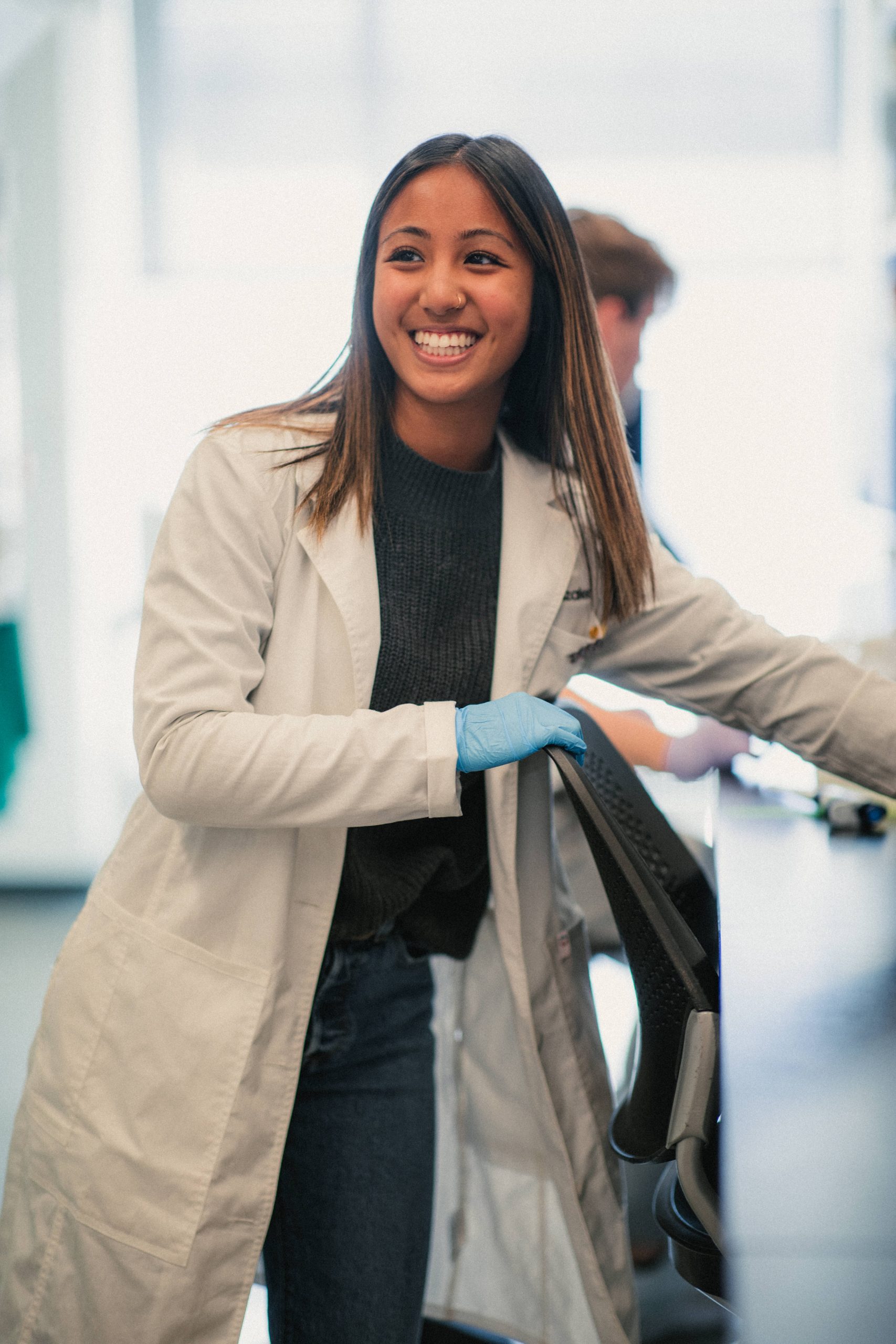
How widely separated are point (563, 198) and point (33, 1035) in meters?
2.73

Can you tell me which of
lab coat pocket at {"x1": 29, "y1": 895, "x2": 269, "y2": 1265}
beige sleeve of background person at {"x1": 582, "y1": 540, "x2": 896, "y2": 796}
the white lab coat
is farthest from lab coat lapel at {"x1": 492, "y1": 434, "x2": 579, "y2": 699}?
lab coat pocket at {"x1": 29, "y1": 895, "x2": 269, "y2": 1265}

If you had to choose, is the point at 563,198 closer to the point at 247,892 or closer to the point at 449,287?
the point at 449,287

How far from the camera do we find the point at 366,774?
101cm

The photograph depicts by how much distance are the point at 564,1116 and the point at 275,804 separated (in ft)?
1.72

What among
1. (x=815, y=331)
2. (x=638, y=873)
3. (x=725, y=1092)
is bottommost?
(x=725, y=1092)

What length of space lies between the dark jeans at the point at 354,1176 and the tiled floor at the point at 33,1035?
19 centimetres

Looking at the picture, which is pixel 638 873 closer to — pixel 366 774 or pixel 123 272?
pixel 366 774

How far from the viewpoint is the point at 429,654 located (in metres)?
1.19

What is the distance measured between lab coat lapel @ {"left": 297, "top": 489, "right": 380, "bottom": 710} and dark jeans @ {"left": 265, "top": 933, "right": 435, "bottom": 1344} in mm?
296

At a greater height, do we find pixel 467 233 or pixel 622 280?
pixel 622 280

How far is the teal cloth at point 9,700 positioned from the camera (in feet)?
11.0

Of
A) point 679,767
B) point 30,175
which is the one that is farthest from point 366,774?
point 30,175

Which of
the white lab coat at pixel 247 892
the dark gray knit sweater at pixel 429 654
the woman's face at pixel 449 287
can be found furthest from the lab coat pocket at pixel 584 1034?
the woman's face at pixel 449 287

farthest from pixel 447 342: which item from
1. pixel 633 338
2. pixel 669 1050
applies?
pixel 633 338
